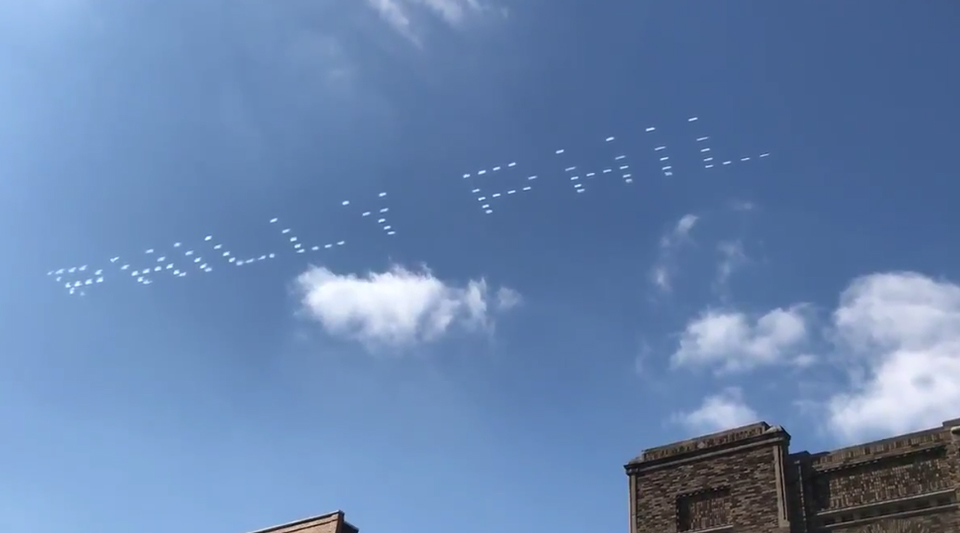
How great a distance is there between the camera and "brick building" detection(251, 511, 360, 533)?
28.3 metres

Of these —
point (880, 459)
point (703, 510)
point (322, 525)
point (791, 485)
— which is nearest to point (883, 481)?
point (880, 459)

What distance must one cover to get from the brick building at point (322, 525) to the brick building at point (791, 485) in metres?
9.53

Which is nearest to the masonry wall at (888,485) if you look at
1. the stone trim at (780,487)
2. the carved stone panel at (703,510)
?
the stone trim at (780,487)

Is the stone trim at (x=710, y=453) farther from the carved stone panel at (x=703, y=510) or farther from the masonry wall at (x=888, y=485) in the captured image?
the carved stone panel at (x=703, y=510)

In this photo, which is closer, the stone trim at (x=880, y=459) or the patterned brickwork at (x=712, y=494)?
the stone trim at (x=880, y=459)

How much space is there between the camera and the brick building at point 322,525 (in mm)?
28297

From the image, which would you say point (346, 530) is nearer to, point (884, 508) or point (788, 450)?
point (788, 450)

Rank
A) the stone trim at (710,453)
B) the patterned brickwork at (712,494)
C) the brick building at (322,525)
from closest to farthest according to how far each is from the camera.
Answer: the patterned brickwork at (712,494) < the stone trim at (710,453) < the brick building at (322,525)

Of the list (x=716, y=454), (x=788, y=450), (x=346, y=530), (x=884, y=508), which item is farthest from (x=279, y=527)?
(x=884, y=508)

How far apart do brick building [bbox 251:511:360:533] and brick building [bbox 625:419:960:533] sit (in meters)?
9.53

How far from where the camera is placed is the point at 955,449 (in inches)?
801

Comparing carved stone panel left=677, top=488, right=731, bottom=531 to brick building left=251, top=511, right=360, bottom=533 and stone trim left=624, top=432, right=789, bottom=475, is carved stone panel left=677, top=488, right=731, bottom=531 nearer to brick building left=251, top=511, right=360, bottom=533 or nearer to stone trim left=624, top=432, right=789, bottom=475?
stone trim left=624, top=432, right=789, bottom=475

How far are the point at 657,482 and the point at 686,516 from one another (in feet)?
4.05

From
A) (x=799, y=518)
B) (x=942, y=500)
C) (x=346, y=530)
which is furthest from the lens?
(x=346, y=530)
